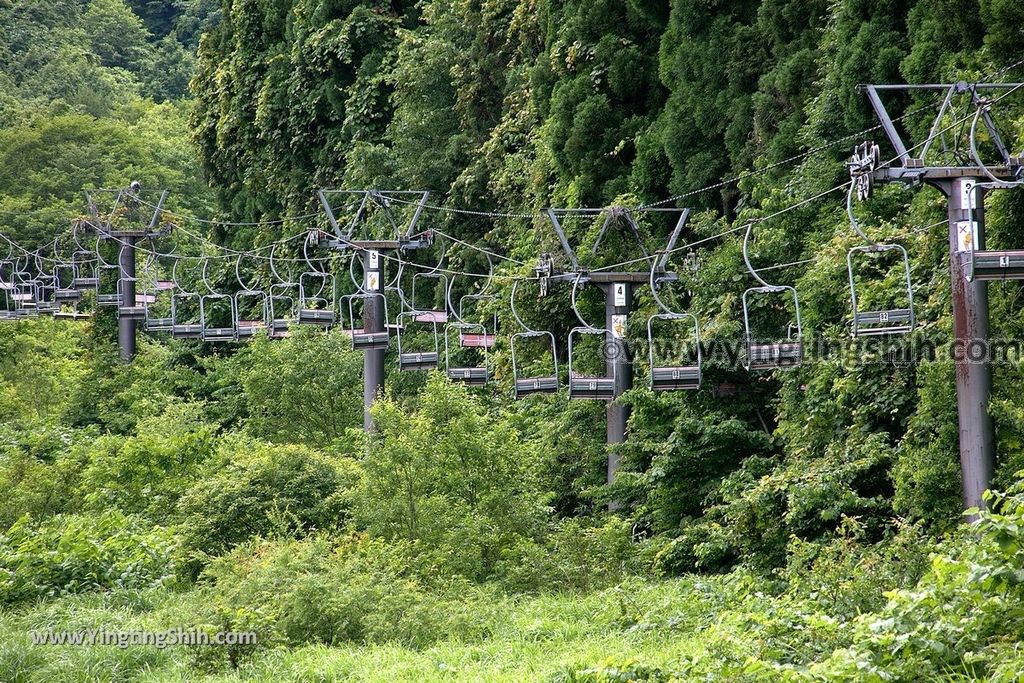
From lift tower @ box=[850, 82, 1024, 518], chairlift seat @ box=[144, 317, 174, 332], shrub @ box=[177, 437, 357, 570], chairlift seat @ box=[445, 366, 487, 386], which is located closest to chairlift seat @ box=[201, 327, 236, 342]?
chairlift seat @ box=[144, 317, 174, 332]

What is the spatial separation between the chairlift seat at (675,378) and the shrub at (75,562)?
279 inches

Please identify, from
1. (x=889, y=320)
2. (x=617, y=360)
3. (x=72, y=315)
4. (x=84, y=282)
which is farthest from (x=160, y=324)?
(x=889, y=320)

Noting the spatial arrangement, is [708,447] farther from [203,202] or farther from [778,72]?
[203,202]

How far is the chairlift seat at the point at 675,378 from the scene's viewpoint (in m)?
17.3

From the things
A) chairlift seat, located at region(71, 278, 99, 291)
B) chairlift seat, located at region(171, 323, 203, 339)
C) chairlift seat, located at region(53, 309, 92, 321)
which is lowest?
chairlift seat, located at region(171, 323, 203, 339)

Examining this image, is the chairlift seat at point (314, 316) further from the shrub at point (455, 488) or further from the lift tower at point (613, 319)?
the lift tower at point (613, 319)

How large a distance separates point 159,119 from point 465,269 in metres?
34.5

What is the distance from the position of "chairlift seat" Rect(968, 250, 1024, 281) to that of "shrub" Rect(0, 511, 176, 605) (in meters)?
11.6

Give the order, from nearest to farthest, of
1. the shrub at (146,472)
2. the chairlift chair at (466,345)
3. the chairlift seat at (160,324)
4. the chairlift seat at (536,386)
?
the chairlift seat at (536,386) < the chairlift chair at (466,345) < the shrub at (146,472) < the chairlift seat at (160,324)

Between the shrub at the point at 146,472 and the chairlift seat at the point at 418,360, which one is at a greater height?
the chairlift seat at the point at 418,360

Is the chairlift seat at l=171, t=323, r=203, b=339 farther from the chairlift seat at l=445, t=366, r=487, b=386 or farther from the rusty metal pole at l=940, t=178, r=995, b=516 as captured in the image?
the rusty metal pole at l=940, t=178, r=995, b=516

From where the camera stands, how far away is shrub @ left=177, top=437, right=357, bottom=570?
70.4 feet

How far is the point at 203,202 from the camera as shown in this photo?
58.4 meters

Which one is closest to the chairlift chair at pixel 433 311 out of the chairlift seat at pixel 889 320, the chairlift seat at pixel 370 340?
the chairlift seat at pixel 370 340
